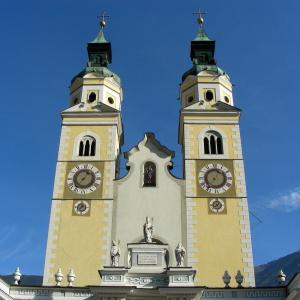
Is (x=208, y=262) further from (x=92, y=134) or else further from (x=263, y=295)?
(x=92, y=134)

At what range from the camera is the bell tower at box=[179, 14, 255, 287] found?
2473cm

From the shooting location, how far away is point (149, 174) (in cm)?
2759

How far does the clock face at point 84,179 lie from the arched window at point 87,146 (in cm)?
101

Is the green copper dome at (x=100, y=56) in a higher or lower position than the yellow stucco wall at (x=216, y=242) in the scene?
higher

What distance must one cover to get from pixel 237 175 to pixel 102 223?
803 centimetres

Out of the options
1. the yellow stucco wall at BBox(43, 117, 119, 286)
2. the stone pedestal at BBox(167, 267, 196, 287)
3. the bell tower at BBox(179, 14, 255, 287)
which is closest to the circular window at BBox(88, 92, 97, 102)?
the yellow stucco wall at BBox(43, 117, 119, 286)

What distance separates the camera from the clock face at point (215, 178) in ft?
88.6

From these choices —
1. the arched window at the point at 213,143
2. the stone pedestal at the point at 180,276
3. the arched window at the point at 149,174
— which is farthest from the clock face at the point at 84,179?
the stone pedestal at the point at 180,276

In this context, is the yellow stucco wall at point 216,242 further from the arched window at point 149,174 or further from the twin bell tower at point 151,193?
the arched window at point 149,174

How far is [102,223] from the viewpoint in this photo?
1018 inches

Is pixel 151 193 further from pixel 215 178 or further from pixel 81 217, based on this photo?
pixel 81 217

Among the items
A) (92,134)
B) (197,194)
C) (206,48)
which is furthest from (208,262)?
(206,48)

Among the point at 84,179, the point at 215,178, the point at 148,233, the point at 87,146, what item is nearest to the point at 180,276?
the point at 148,233

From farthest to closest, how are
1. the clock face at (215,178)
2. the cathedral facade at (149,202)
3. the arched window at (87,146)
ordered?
the arched window at (87,146) → the clock face at (215,178) → the cathedral facade at (149,202)
